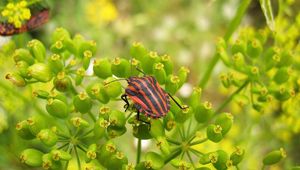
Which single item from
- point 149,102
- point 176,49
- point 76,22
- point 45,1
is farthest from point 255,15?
point 149,102

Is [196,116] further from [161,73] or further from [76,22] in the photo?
[76,22]

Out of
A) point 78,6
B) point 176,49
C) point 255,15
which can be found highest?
point 255,15

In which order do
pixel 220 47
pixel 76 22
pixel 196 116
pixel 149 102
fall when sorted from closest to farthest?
pixel 149 102 < pixel 196 116 < pixel 220 47 < pixel 76 22

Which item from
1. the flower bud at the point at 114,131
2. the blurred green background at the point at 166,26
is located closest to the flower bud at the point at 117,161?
the flower bud at the point at 114,131

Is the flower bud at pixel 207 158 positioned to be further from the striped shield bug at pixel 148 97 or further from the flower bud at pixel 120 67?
the flower bud at pixel 120 67

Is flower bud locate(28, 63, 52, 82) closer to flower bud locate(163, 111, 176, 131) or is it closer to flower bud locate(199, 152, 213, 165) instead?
flower bud locate(163, 111, 176, 131)

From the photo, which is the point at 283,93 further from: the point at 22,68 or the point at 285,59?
the point at 22,68

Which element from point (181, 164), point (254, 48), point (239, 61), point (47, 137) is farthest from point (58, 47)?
point (254, 48)
